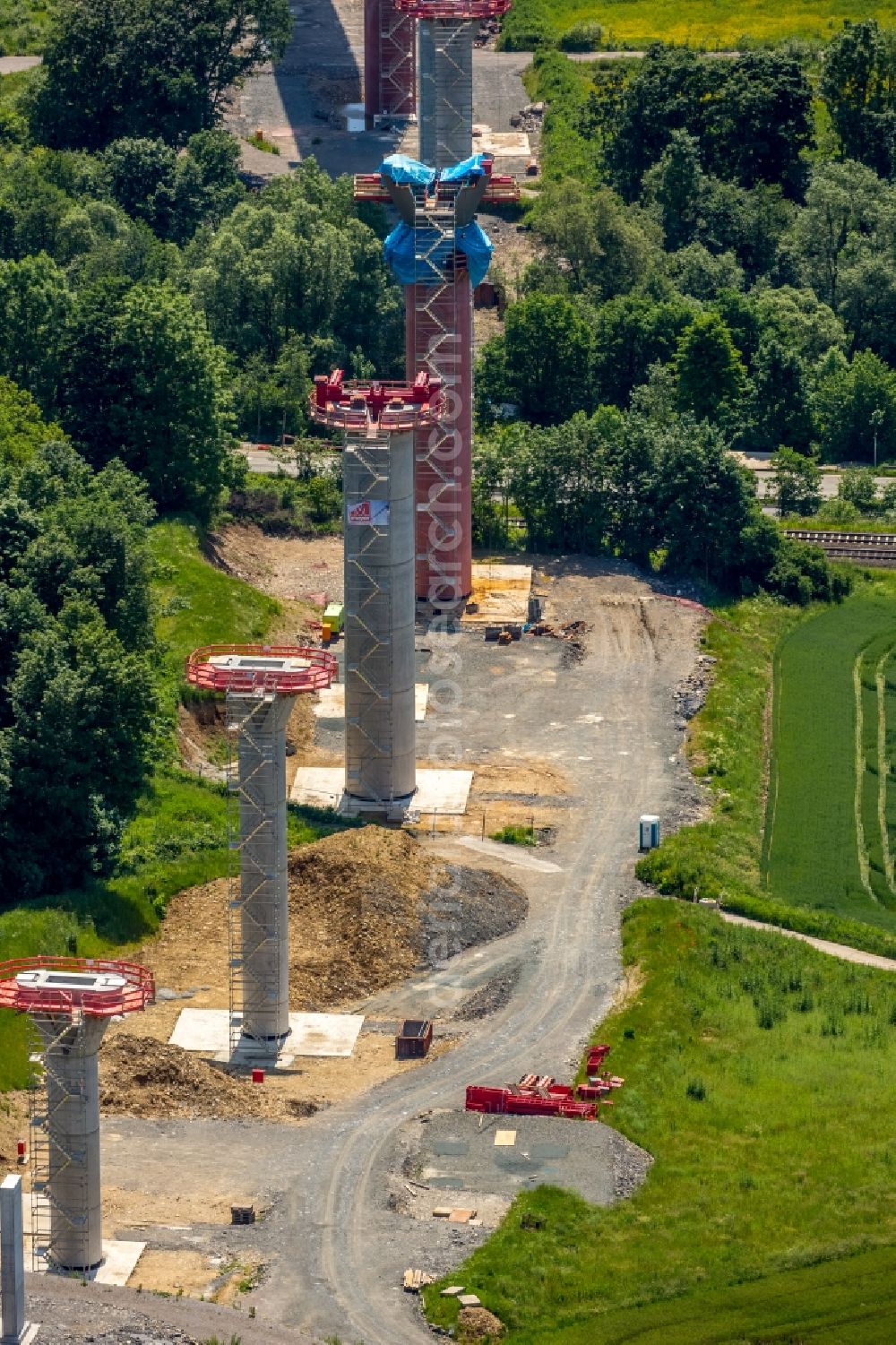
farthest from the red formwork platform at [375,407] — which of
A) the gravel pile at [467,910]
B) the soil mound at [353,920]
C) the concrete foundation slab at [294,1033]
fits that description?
the concrete foundation slab at [294,1033]

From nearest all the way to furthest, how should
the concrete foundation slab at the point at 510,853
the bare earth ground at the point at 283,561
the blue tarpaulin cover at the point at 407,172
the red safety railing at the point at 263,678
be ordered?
1. the red safety railing at the point at 263,678
2. the concrete foundation slab at the point at 510,853
3. the blue tarpaulin cover at the point at 407,172
4. the bare earth ground at the point at 283,561

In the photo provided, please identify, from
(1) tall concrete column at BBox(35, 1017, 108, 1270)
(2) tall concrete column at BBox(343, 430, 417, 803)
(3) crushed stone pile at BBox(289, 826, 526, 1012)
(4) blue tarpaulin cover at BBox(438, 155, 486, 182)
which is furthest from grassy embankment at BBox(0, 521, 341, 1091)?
(4) blue tarpaulin cover at BBox(438, 155, 486, 182)

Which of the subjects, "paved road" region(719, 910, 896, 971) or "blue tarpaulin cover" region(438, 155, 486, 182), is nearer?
"paved road" region(719, 910, 896, 971)

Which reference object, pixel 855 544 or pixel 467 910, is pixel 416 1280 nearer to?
pixel 467 910

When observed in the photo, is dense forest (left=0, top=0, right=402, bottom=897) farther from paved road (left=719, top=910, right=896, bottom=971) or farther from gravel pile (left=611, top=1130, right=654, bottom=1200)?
gravel pile (left=611, top=1130, right=654, bottom=1200)

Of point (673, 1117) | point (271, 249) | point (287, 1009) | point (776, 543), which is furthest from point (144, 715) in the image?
point (271, 249)

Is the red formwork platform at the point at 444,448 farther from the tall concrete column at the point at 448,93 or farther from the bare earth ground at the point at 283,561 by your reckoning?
the tall concrete column at the point at 448,93

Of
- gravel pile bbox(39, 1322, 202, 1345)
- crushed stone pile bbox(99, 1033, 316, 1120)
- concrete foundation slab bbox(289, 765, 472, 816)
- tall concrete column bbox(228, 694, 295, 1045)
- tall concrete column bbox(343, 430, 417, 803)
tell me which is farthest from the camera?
concrete foundation slab bbox(289, 765, 472, 816)

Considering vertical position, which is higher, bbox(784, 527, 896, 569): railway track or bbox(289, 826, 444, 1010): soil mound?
bbox(784, 527, 896, 569): railway track
